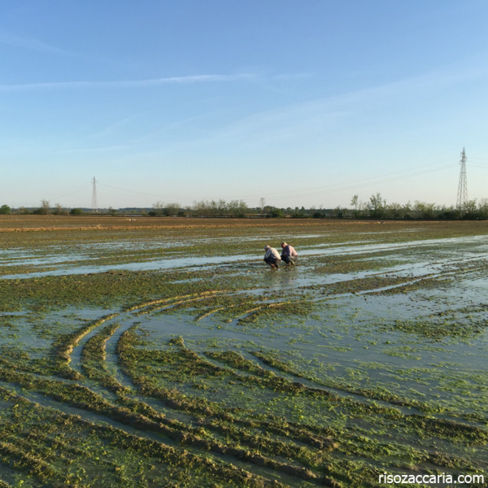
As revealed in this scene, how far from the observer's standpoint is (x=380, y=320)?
34.1ft

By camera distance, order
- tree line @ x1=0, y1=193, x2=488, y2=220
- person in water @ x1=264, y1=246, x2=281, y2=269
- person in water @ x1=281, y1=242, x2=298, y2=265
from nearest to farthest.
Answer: person in water @ x1=264, y1=246, x2=281, y2=269 < person in water @ x1=281, y1=242, x2=298, y2=265 < tree line @ x1=0, y1=193, x2=488, y2=220

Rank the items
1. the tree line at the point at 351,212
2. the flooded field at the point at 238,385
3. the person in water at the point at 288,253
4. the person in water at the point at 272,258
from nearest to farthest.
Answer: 1. the flooded field at the point at 238,385
2. the person in water at the point at 272,258
3. the person in water at the point at 288,253
4. the tree line at the point at 351,212

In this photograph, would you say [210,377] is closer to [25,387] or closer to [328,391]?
[328,391]

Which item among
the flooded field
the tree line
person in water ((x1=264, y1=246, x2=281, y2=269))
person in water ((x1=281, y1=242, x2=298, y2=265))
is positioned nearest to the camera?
the flooded field

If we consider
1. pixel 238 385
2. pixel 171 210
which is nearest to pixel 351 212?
pixel 171 210

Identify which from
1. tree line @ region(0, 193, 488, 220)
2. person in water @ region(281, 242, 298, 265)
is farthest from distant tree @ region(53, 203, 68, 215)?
person in water @ region(281, 242, 298, 265)

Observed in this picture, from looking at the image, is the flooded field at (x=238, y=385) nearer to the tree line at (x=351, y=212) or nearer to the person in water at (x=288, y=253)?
the person in water at (x=288, y=253)

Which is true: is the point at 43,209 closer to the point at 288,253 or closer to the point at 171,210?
the point at 171,210

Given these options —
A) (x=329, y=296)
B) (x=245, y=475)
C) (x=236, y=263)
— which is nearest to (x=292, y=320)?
(x=329, y=296)

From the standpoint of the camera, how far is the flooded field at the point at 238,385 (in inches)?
173

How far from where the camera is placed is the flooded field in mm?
4395

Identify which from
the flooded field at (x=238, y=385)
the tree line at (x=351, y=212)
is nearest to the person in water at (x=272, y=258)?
the flooded field at (x=238, y=385)

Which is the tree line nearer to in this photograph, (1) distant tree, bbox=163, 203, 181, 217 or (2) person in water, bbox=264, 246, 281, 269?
(1) distant tree, bbox=163, 203, 181, 217

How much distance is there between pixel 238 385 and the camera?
252 inches
